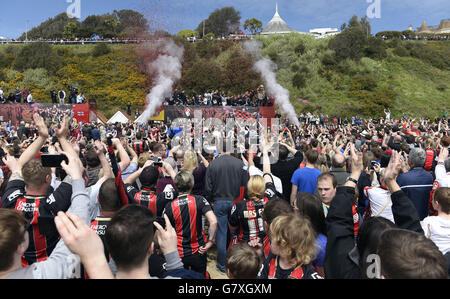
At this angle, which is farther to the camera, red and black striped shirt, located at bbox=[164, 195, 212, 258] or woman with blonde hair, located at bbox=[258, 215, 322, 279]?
red and black striped shirt, located at bbox=[164, 195, 212, 258]

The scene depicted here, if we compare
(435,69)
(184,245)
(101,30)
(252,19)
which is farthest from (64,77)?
(435,69)

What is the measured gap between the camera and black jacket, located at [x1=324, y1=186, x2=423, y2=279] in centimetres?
190

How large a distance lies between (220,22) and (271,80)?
84.9 feet

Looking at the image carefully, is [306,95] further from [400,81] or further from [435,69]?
[435,69]

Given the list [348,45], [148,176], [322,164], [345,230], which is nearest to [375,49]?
[348,45]

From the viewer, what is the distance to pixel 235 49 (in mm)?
38500

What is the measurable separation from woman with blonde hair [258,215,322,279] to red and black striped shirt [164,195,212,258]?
1.40m

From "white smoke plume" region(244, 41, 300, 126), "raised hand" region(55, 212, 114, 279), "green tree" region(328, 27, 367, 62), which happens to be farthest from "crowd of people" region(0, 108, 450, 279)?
"green tree" region(328, 27, 367, 62)

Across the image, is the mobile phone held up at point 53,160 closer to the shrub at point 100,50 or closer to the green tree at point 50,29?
the shrub at point 100,50

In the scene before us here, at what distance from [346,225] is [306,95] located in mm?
34222

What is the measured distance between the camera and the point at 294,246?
6.72 ft

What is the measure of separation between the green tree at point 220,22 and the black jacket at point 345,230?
56.1 m

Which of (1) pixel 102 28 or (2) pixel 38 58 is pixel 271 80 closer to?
(2) pixel 38 58

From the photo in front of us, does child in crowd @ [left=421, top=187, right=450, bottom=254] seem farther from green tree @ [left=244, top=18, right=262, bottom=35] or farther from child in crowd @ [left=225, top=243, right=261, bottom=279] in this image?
green tree @ [left=244, top=18, right=262, bottom=35]
